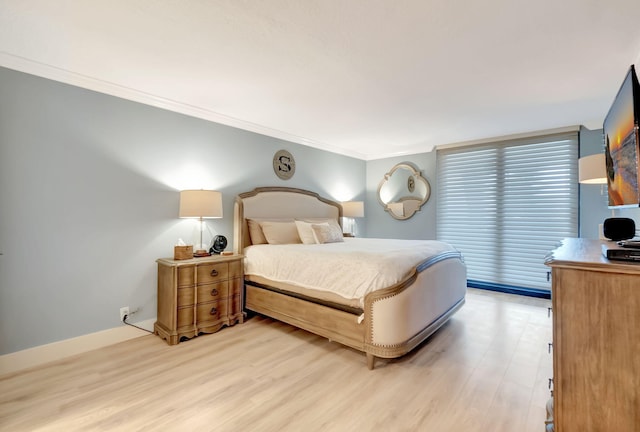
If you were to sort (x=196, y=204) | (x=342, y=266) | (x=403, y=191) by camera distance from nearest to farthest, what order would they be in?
(x=342, y=266) < (x=196, y=204) < (x=403, y=191)

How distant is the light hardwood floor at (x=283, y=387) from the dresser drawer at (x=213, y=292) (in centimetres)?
37

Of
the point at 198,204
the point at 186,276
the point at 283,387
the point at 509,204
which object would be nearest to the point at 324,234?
the point at 198,204

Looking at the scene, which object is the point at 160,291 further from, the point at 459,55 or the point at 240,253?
the point at 459,55

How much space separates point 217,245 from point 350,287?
67.1 inches

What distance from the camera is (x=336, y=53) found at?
2156 mm

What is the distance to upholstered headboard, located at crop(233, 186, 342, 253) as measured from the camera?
3.57 m

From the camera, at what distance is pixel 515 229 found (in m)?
4.32

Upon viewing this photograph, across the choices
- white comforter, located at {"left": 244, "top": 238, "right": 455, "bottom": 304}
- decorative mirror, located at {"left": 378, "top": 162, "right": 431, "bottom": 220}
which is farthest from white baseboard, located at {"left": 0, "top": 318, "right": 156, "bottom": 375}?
decorative mirror, located at {"left": 378, "top": 162, "right": 431, "bottom": 220}

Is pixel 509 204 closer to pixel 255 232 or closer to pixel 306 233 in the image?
pixel 306 233

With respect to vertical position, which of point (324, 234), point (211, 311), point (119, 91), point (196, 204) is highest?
point (119, 91)

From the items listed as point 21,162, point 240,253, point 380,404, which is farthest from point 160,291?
point 380,404

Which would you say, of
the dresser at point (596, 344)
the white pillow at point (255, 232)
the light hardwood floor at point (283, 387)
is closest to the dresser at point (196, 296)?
the light hardwood floor at point (283, 387)

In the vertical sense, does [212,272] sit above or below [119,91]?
below

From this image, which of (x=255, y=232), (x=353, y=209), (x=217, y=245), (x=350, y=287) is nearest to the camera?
(x=350, y=287)
